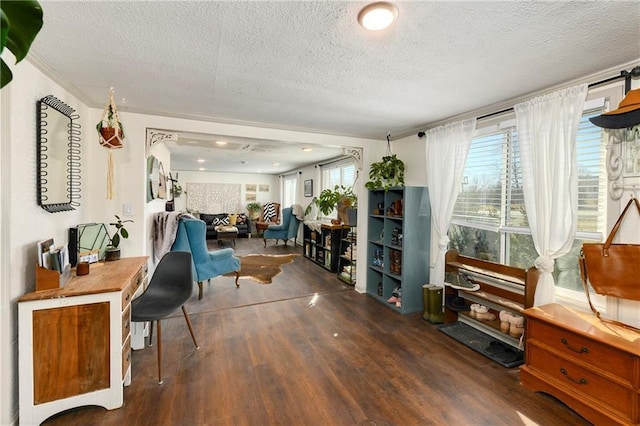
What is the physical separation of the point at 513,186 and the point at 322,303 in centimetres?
245

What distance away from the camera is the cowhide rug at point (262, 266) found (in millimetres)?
4746

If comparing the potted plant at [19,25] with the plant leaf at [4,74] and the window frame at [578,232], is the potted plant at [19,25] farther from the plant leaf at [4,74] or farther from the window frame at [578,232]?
the window frame at [578,232]

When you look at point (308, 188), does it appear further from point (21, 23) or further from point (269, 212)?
point (21, 23)

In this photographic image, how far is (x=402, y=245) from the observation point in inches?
131

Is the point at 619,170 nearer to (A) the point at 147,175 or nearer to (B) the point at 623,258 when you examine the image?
(B) the point at 623,258

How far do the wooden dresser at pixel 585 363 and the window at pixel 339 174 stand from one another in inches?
152

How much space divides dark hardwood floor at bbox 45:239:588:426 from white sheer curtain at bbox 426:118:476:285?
96cm

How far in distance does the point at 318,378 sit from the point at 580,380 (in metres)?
1.65

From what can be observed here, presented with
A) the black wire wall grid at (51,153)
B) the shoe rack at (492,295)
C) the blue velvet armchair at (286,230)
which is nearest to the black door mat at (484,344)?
the shoe rack at (492,295)

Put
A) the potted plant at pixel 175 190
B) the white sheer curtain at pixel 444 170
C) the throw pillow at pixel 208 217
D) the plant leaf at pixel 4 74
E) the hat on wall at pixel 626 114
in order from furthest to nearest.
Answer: the throw pillow at pixel 208 217, the potted plant at pixel 175 190, the white sheer curtain at pixel 444 170, the hat on wall at pixel 626 114, the plant leaf at pixel 4 74

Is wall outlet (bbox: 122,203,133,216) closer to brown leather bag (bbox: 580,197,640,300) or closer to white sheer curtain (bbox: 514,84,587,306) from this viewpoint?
white sheer curtain (bbox: 514,84,587,306)

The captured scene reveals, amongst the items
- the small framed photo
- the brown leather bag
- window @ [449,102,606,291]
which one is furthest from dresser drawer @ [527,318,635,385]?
the small framed photo

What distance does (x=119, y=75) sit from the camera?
2.05m

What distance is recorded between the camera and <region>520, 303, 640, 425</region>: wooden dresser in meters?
1.51
